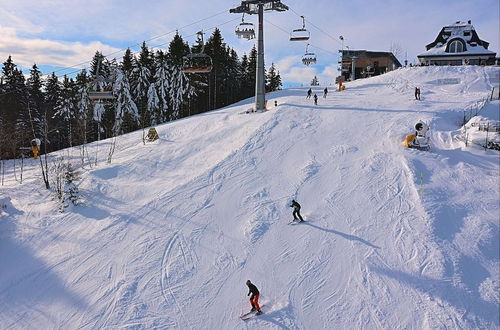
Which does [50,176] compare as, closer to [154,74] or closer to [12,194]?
[12,194]

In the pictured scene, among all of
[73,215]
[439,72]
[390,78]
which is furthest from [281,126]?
[439,72]

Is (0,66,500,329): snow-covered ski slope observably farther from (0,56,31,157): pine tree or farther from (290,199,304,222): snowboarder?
(0,56,31,157): pine tree

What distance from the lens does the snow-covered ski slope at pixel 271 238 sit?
10.9 meters

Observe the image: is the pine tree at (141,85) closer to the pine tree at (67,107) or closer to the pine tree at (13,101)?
the pine tree at (67,107)

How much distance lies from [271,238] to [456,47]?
47056 mm

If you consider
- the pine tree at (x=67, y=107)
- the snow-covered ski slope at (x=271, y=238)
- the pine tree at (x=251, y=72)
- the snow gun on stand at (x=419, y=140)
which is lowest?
the snow-covered ski slope at (x=271, y=238)

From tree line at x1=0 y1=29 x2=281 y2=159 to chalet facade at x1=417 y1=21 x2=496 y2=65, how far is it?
1145 inches

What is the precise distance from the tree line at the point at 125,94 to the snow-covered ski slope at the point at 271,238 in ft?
68.1

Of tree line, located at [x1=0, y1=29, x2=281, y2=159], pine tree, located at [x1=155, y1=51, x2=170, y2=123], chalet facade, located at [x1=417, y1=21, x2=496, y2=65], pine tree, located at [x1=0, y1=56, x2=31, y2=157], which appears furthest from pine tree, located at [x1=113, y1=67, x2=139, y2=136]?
chalet facade, located at [x1=417, y1=21, x2=496, y2=65]

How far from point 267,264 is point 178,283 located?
10.4 ft

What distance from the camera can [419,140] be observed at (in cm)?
1991

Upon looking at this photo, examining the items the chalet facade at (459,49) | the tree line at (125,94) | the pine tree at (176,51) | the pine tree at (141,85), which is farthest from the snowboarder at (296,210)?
the chalet facade at (459,49)

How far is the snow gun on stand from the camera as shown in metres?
19.6

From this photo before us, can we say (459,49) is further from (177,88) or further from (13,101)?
(13,101)
